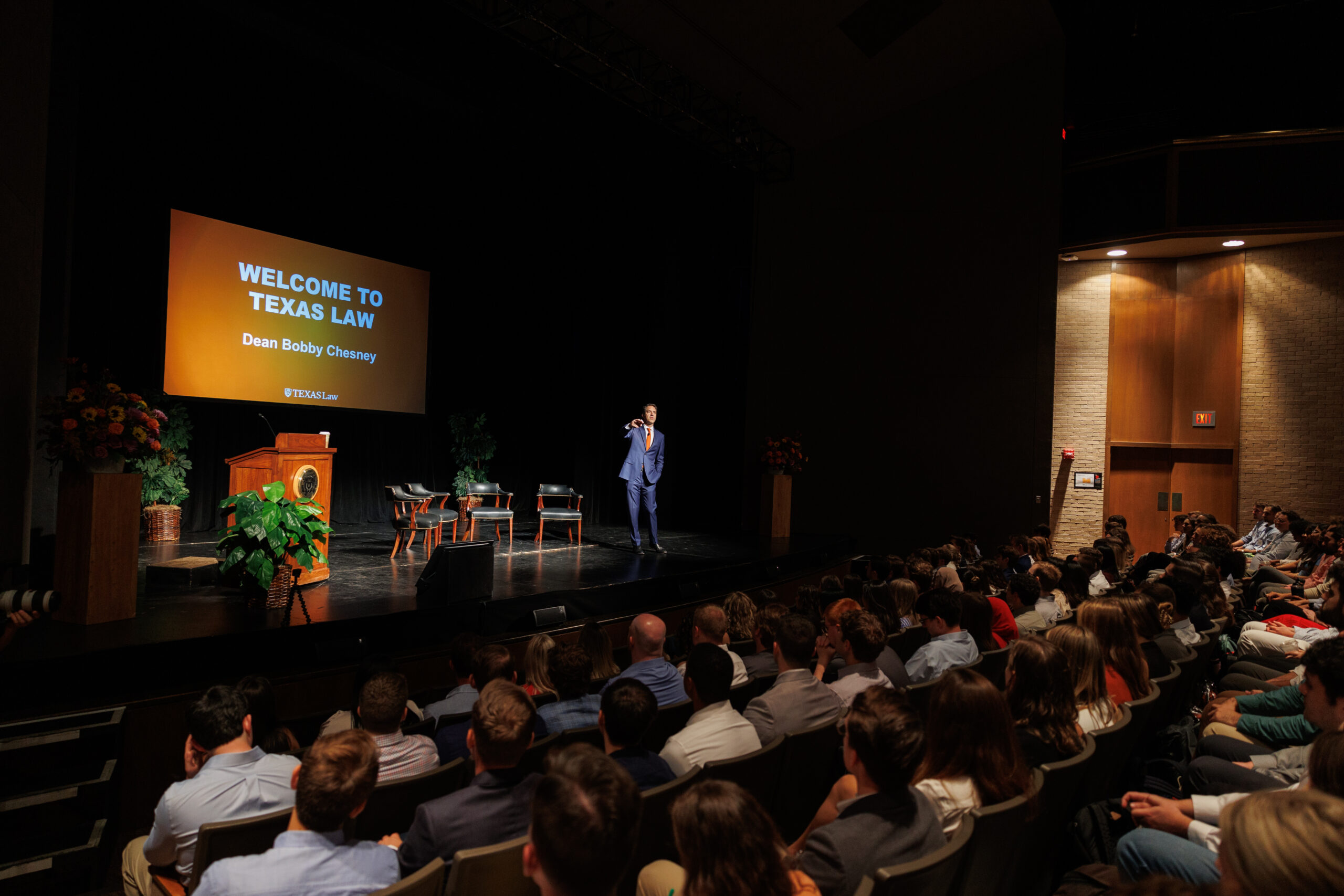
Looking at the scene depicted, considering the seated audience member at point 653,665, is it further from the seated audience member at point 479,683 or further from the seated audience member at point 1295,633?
the seated audience member at point 1295,633

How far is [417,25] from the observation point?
622cm

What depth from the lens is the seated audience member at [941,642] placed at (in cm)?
372

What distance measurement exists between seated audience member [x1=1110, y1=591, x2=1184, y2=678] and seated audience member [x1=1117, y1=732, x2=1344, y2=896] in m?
1.12

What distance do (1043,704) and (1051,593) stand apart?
10.7ft

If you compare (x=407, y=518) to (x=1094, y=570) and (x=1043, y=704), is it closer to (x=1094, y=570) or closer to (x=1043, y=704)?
(x=1094, y=570)

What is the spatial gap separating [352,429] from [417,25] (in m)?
6.02

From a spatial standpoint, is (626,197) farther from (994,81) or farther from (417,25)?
(994,81)

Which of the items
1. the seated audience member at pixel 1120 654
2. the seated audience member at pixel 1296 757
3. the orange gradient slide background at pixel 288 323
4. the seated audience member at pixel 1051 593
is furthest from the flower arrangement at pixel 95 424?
the seated audience member at pixel 1051 593

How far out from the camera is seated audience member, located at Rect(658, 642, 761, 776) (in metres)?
2.44

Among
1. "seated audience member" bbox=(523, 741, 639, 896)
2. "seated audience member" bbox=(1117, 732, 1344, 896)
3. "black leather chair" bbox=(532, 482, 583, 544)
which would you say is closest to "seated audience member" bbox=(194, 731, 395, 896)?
"seated audience member" bbox=(523, 741, 639, 896)

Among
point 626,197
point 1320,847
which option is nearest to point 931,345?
point 626,197

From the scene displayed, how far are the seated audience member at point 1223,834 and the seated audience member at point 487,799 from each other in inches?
54.8

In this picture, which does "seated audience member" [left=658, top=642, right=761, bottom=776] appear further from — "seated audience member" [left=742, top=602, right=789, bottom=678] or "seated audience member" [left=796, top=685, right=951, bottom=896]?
"seated audience member" [left=742, top=602, right=789, bottom=678]

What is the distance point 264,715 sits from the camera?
2611 mm
